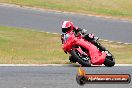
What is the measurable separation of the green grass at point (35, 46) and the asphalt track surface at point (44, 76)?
13.9ft

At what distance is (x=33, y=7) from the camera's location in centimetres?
3153

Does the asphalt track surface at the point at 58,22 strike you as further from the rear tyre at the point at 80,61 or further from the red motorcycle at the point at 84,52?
the rear tyre at the point at 80,61

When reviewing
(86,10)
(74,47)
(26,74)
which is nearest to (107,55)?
(74,47)

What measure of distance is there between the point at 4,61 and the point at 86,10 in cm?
1687

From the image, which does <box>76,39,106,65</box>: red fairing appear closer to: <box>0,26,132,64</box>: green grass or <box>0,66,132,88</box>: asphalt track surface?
<box>0,66,132,88</box>: asphalt track surface

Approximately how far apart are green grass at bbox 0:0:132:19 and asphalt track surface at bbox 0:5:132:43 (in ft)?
3.36

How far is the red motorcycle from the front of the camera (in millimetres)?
Answer: 15156

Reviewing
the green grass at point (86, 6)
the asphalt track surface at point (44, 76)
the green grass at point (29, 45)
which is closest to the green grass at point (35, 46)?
the green grass at point (29, 45)

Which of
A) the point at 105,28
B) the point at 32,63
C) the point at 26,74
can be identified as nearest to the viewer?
the point at 26,74

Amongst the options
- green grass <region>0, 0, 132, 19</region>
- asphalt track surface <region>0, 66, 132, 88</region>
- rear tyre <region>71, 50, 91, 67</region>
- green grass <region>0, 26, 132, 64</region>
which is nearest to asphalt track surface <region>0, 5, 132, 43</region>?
green grass <region>0, 0, 132, 19</region>

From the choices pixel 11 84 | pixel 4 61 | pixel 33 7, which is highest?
pixel 11 84

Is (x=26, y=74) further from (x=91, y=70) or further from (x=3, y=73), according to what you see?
(x=91, y=70)

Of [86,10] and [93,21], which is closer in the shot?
[93,21]

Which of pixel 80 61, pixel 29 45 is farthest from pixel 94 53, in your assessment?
pixel 29 45
